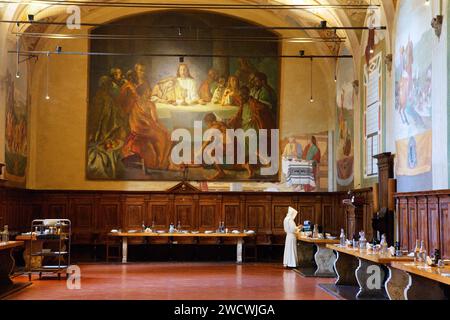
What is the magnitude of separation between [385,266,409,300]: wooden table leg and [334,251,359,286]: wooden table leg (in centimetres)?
376

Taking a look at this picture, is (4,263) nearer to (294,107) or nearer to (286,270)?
(286,270)

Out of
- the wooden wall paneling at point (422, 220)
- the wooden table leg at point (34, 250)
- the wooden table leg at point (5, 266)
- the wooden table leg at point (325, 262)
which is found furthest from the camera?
the wooden table leg at point (34, 250)

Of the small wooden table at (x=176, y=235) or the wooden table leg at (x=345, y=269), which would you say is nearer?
the wooden table leg at (x=345, y=269)

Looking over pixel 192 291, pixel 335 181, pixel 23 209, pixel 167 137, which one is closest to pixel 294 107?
pixel 335 181

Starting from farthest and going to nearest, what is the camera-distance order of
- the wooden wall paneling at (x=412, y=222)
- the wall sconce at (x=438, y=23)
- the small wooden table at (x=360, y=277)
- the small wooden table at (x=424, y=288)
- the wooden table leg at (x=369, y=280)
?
the wooden wall paneling at (x=412, y=222) < the wall sconce at (x=438, y=23) < the wooden table leg at (x=369, y=280) < the small wooden table at (x=360, y=277) < the small wooden table at (x=424, y=288)

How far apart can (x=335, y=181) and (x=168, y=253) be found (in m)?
6.31

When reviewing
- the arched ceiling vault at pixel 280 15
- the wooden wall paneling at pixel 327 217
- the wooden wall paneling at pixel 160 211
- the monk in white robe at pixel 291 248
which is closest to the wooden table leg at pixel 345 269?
the monk in white robe at pixel 291 248

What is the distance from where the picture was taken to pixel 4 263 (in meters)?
15.0

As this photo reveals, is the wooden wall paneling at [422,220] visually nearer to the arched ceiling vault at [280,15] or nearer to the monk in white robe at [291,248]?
the arched ceiling vault at [280,15]

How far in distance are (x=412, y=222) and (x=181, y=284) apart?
5.31 m

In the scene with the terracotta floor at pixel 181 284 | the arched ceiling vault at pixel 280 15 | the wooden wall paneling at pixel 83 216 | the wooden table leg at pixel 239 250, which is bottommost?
the terracotta floor at pixel 181 284

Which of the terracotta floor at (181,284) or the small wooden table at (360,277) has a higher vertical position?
the small wooden table at (360,277)

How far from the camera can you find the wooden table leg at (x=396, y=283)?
11.2 metres

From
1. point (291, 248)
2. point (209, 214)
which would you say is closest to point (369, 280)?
point (291, 248)
